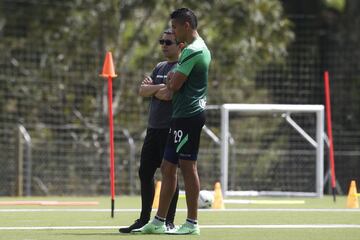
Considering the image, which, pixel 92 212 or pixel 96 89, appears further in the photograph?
pixel 96 89

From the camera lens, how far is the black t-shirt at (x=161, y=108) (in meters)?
11.0

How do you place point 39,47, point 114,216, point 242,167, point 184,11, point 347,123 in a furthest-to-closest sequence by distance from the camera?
point 39,47, point 347,123, point 242,167, point 114,216, point 184,11

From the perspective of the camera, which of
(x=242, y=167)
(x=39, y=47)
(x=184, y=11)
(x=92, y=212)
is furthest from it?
(x=39, y=47)

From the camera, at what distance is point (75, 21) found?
2891 cm

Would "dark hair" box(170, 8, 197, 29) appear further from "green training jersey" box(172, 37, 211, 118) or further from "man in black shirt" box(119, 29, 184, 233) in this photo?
"man in black shirt" box(119, 29, 184, 233)

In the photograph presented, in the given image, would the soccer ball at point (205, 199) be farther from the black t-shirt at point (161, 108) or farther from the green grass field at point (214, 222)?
the black t-shirt at point (161, 108)

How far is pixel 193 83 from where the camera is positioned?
1031cm

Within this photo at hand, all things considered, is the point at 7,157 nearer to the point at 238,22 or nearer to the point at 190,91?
the point at 238,22

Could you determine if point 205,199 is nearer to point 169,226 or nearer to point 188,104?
point 169,226

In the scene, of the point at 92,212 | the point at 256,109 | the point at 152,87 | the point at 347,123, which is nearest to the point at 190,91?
the point at 152,87

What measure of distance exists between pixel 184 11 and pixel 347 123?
16.7 metres

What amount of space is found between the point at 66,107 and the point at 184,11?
1767 cm

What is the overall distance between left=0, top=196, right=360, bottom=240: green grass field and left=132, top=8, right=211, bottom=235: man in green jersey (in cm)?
52

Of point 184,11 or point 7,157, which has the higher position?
point 184,11
